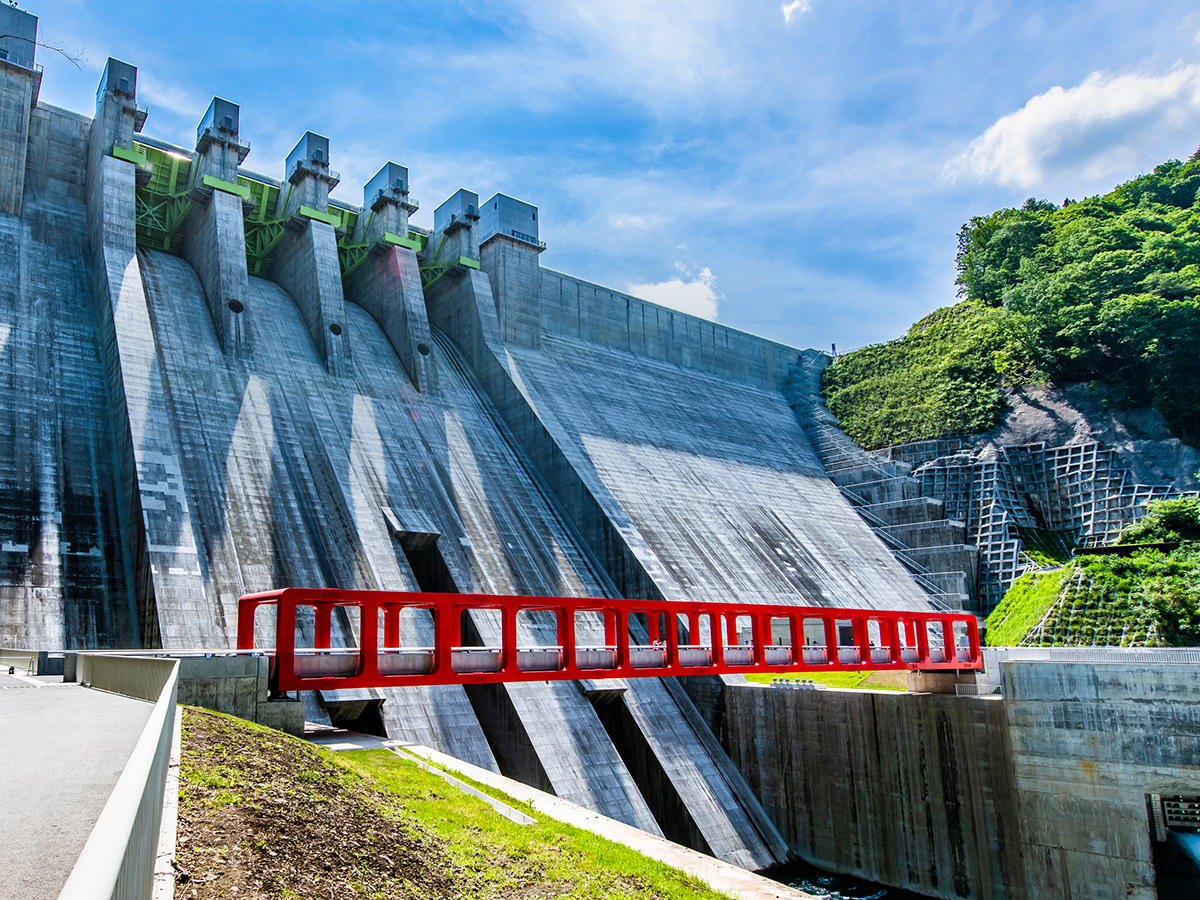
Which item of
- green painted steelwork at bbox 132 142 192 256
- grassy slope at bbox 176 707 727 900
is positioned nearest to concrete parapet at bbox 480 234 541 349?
green painted steelwork at bbox 132 142 192 256

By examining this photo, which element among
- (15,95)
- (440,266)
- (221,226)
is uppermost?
(15,95)

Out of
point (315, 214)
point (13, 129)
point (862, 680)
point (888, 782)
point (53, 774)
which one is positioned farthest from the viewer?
point (315, 214)

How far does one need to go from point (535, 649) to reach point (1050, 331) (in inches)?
1365

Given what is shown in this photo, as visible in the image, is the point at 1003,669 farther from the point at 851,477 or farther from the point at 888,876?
the point at 851,477

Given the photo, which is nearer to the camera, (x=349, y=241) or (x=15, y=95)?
(x=15, y=95)

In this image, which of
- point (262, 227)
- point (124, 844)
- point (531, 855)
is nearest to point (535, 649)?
point (531, 855)

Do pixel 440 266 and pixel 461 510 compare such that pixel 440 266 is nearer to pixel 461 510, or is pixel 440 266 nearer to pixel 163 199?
pixel 163 199

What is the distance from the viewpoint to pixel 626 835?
10.2m

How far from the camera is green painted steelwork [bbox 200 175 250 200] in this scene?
29.3 m

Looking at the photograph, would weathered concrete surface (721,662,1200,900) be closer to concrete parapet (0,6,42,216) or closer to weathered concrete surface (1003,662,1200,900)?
weathered concrete surface (1003,662,1200,900)

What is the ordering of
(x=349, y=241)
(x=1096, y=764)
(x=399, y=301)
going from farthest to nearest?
(x=349, y=241) → (x=399, y=301) → (x=1096, y=764)

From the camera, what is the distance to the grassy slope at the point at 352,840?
5961 mm

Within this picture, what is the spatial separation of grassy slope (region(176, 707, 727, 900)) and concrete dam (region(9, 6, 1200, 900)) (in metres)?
8.69

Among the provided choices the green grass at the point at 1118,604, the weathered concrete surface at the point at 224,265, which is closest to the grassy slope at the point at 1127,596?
the green grass at the point at 1118,604
